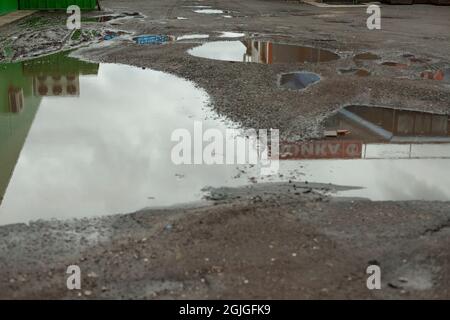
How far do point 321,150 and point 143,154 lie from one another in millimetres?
2818

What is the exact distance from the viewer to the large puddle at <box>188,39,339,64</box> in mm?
16066

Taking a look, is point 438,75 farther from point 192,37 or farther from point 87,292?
point 87,292

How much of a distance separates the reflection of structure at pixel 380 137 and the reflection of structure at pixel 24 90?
14.5 ft

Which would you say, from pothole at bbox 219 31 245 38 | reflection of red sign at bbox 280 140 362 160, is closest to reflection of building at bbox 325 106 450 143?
reflection of red sign at bbox 280 140 362 160

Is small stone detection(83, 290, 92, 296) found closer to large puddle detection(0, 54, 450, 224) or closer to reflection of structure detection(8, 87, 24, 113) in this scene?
large puddle detection(0, 54, 450, 224)

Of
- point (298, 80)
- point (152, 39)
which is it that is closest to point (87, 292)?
point (298, 80)

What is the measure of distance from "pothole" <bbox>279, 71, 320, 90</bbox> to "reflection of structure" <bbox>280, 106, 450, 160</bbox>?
212 cm

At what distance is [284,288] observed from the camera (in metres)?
4.82

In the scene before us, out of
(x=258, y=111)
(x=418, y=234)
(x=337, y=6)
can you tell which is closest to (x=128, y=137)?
(x=258, y=111)

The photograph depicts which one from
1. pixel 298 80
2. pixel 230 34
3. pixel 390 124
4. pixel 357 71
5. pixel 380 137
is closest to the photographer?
pixel 380 137

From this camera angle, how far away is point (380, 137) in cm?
946

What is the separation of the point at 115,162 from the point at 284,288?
4.17 meters

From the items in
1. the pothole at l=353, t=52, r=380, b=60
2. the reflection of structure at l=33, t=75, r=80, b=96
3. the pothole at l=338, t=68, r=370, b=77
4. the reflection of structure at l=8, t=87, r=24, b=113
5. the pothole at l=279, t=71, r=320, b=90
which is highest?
the pothole at l=353, t=52, r=380, b=60

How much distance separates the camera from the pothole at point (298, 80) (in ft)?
41.8
